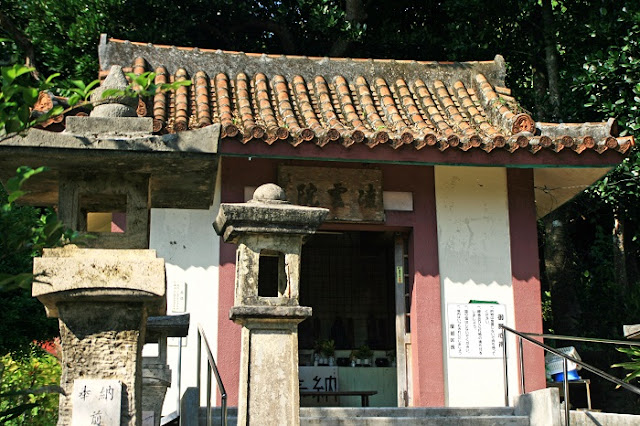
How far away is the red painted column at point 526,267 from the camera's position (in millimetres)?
10953

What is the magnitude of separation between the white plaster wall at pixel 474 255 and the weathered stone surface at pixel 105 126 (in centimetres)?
581

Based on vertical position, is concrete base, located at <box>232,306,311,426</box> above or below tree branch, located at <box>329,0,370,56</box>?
below

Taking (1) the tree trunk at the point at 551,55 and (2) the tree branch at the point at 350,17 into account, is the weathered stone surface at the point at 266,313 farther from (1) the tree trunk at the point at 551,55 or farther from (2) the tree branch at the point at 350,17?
(2) the tree branch at the point at 350,17

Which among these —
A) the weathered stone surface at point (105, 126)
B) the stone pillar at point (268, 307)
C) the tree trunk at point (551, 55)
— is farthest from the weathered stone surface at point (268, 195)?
the tree trunk at point (551, 55)

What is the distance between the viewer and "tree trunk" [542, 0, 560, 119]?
49.9 feet

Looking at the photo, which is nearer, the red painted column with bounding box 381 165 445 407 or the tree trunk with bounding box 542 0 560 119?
the red painted column with bounding box 381 165 445 407

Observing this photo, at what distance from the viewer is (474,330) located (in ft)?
35.9

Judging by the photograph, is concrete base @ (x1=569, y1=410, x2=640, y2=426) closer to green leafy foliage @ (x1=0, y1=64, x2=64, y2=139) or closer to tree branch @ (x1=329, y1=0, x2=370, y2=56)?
green leafy foliage @ (x1=0, y1=64, x2=64, y2=139)

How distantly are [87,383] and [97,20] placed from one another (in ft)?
35.8

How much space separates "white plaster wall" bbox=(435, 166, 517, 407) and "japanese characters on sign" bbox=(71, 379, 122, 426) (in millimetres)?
5741

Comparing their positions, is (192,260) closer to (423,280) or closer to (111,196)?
(423,280)

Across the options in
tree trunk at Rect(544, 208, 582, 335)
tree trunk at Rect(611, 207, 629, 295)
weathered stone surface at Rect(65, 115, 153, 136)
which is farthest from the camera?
tree trunk at Rect(544, 208, 582, 335)

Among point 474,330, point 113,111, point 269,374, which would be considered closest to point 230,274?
point 474,330

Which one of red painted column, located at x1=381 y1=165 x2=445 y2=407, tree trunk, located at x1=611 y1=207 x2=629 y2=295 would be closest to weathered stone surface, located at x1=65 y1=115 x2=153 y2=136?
red painted column, located at x1=381 y1=165 x2=445 y2=407
